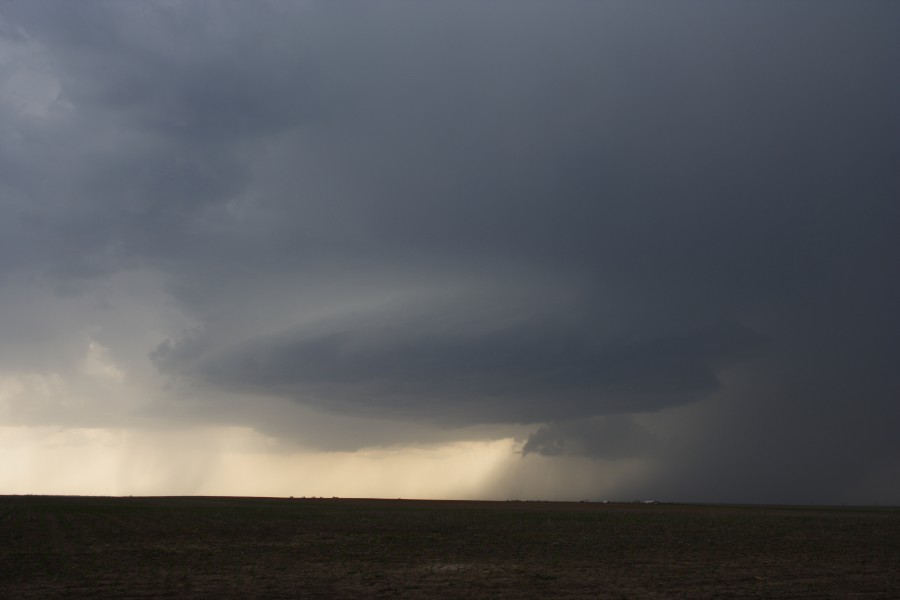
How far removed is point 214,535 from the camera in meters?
53.6

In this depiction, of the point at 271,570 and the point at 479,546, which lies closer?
the point at 271,570

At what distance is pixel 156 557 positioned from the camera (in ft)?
124

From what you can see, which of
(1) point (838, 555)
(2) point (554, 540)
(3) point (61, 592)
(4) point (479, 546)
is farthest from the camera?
(2) point (554, 540)

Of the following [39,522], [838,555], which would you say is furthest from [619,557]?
[39,522]

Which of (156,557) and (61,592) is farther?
(156,557)

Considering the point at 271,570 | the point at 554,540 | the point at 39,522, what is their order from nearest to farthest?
the point at 271,570 < the point at 554,540 < the point at 39,522

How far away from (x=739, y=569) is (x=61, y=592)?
2764 centimetres

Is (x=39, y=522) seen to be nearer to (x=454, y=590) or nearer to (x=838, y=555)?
(x=454, y=590)

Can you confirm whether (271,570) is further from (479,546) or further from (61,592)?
(479,546)

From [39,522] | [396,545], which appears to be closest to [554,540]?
[396,545]

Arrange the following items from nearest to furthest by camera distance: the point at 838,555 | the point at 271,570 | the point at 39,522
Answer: the point at 271,570, the point at 838,555, the point at 39,522

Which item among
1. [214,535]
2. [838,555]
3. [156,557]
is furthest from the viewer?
[214,535]

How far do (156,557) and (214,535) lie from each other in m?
16.2

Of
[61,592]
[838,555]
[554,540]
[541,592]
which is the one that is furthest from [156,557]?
[838,555]
